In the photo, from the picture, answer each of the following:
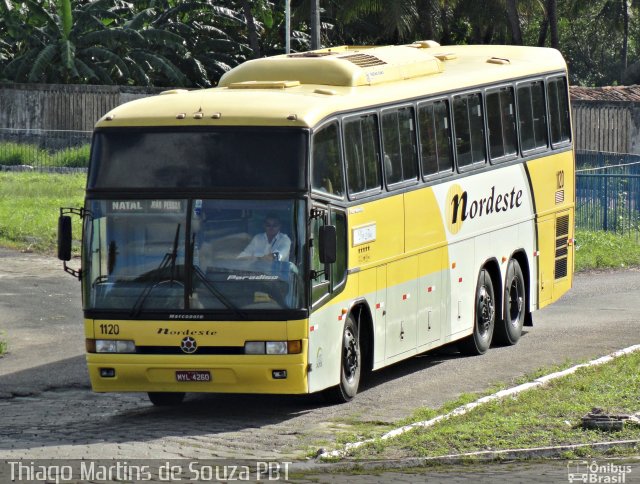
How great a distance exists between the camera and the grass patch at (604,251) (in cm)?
2800

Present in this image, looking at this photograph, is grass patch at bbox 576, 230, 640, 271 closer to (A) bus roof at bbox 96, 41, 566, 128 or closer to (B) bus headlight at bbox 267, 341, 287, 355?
(A) bus roof at bbox 96, 41, 566, 128

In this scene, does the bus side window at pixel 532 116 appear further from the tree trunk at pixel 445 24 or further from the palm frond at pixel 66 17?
the tree trunk at pixel 445 24

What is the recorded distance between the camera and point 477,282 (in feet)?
61.1

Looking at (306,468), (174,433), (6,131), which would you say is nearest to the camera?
(306,468)

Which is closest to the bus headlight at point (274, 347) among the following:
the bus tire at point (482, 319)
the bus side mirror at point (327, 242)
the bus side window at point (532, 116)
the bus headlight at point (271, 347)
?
the bus headlight at point (271, 347)

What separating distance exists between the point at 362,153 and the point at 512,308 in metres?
5.07

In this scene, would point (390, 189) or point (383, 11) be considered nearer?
point (390, 189)

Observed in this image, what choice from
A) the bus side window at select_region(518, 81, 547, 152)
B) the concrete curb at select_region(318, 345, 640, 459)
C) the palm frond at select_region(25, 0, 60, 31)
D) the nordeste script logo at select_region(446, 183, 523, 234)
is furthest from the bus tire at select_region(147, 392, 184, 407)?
the palm frond at select_region(25, 0, 60, 31)

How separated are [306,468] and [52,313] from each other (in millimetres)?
11075

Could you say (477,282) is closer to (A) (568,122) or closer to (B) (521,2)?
(A) (568,122)

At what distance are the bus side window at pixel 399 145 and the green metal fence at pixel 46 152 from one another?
27318 mm

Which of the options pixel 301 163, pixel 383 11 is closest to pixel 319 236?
pixel 301 163

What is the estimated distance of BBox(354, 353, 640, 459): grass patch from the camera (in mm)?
12406

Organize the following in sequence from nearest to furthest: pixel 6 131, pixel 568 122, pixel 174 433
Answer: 1. pixel 174 433
2. pixel 568 122
3. pixel 6 131
